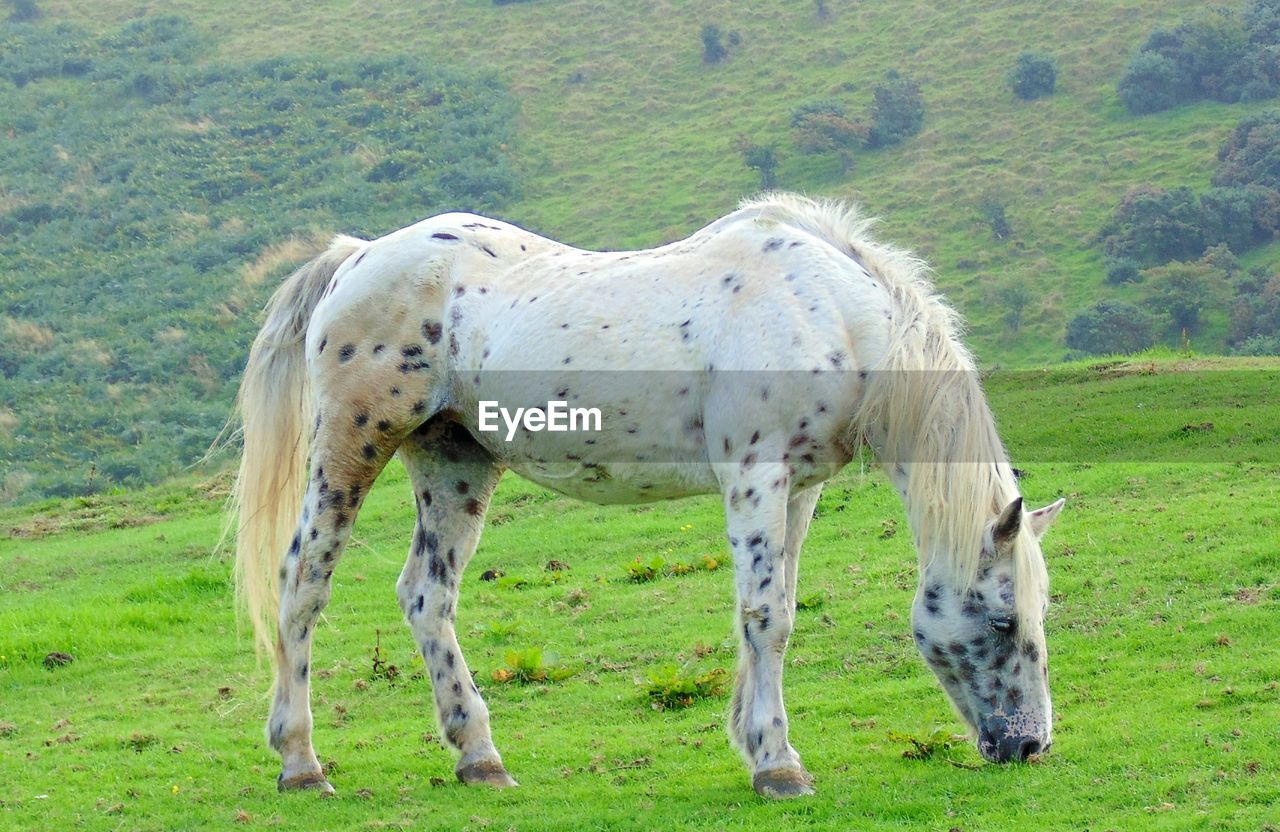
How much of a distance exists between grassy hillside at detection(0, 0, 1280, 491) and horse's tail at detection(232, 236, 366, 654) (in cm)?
1830

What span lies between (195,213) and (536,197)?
33.7 ft

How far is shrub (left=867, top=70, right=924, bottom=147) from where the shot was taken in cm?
4238

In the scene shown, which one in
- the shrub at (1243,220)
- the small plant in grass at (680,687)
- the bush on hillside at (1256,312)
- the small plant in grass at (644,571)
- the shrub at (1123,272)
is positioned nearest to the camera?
the small plant in grass at (680,687)

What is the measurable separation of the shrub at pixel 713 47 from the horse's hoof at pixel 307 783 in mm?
46476

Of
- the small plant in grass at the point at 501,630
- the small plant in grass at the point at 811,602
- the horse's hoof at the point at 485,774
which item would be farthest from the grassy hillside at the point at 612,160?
the horse's hoof at the point at 485,774

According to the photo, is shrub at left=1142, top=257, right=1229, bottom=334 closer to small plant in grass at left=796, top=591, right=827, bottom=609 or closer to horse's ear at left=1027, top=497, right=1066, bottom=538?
small plant in grass at left=796, top=591, right=827, bottom=609

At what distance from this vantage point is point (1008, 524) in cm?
564

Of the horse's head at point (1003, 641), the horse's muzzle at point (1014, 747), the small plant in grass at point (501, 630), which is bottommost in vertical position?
the small plant in grass at point (501, 630)

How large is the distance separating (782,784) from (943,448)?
156 centimetres

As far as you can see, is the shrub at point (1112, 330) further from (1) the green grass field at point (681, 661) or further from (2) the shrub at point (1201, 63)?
(1) the green grass field at point (681, 661)

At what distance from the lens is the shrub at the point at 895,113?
4238 cm

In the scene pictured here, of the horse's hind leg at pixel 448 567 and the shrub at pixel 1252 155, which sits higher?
the horse's hind leg at pixel 448 567

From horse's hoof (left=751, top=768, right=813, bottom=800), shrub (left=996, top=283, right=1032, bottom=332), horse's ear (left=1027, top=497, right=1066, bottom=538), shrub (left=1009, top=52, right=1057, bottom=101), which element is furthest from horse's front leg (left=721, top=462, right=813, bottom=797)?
shrub (left=1009, top=52, right=1057, bottom=101)

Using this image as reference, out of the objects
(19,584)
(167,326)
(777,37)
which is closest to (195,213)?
(167,326)
